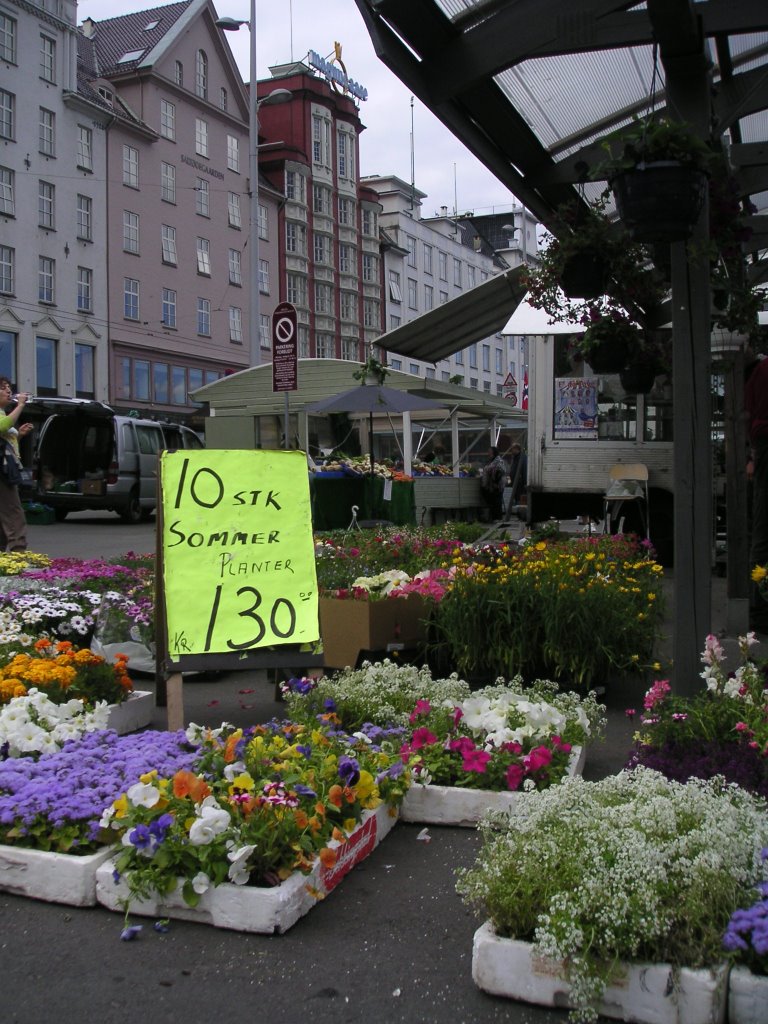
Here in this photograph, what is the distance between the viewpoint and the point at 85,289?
38812 millimetres

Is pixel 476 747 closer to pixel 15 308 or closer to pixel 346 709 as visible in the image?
pixel 346 709

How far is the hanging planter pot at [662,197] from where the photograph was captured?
4.64 m

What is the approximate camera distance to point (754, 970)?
258 cm

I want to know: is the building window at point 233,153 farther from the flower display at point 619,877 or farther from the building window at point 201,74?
the flower display at point 619,877

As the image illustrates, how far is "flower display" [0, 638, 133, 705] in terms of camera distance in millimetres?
4902

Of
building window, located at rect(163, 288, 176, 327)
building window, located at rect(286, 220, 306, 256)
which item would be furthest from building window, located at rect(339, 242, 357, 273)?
building window, located at rect(163, 288, 176, 327)

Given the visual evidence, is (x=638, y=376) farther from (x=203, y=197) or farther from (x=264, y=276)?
(x=264, y=276)

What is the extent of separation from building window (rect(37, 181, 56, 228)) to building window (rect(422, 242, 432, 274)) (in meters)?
36.5

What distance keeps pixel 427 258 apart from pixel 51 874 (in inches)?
2757

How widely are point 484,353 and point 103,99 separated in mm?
44019

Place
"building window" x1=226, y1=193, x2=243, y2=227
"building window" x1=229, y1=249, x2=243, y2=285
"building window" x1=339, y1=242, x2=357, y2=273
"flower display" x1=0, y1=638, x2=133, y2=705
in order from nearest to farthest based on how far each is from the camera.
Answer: "flower display" x1=0, y1=638, x2=133, y2=705, "building window" x1=226, y1=193, x2=243, y2=227, "building window" x1=229, y1=249, x2=243, y2=285, "building window" x1=339, y1=242, x2=357, y2=273

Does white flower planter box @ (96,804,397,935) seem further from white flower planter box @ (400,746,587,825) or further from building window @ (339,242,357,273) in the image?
building window @ (339,242,357,273)

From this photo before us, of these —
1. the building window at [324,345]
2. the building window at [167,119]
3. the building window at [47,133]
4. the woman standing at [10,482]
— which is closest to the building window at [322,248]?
the building window at [324,345]

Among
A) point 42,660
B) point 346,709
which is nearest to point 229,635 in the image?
point 346,709
